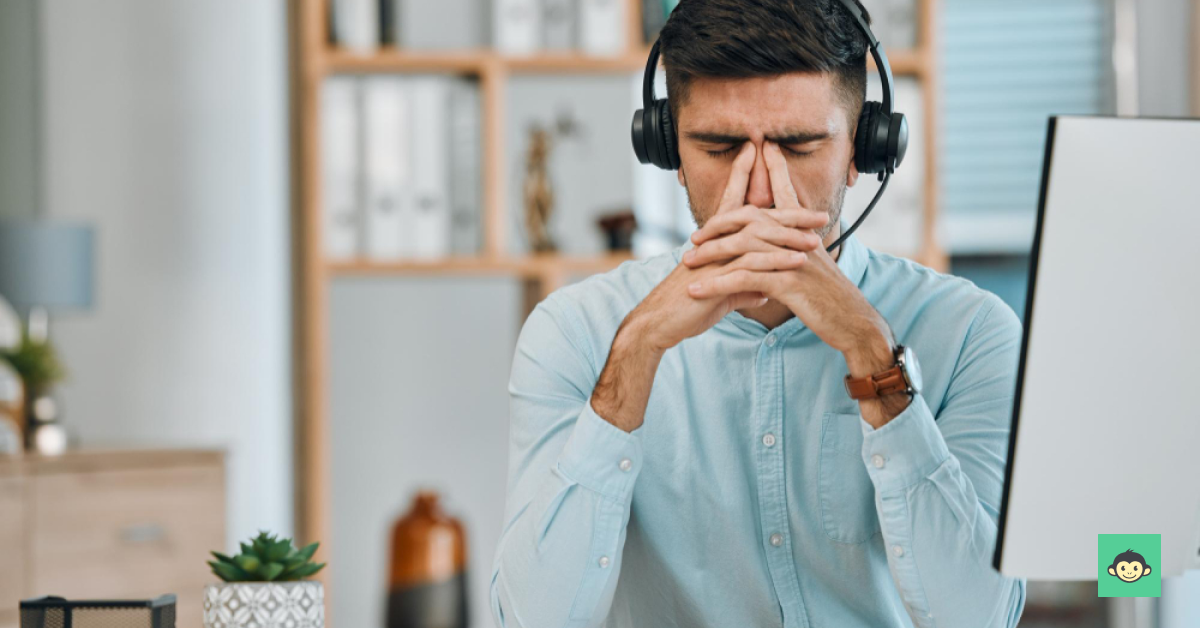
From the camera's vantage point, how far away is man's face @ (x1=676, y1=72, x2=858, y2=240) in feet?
3.62

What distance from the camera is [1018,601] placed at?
104 centimetres

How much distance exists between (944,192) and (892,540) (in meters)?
2.20

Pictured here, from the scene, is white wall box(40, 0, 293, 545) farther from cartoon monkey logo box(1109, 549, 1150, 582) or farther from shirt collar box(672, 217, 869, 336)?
cartoon monkey logo box(1109, 549, 1150, 582)

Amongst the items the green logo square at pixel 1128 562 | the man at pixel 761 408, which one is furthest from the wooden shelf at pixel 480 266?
the green logo square at pixel 1128 562

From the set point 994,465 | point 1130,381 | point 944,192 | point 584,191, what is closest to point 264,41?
point 584,191

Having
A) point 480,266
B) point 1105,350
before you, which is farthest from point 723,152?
point 480,266

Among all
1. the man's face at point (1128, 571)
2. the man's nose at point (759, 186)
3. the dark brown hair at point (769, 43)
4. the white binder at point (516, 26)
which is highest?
the white binder at point (516, 26)

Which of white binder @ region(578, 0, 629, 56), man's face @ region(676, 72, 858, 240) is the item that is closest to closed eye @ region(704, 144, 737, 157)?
man's face @ region(676, 72, 858, 240)

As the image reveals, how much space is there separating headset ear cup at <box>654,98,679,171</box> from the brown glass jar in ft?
5.48

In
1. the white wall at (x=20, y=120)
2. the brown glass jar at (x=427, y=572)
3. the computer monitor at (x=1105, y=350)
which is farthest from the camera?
the white wall at (x=20, y=120)

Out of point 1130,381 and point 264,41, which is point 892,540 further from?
point 264,41

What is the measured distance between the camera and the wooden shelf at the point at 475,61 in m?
2.55

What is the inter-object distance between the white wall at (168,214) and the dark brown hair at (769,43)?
187cm

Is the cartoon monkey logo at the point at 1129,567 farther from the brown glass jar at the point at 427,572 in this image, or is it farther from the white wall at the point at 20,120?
the white wall at the point at 20,120
